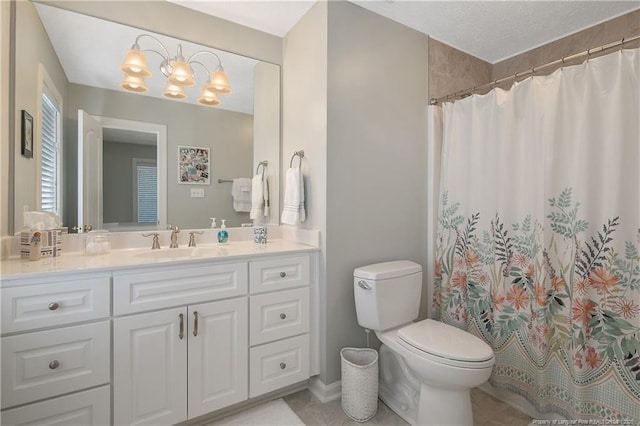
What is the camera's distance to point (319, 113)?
1.85m

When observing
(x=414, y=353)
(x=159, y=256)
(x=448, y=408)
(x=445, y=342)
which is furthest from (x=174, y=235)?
(x=448, y=408)

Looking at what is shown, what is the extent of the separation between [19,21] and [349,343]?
2.36 m

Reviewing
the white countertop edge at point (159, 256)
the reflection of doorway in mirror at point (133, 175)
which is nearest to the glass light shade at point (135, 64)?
the reflection of doorway in mirror at point (133, 175)

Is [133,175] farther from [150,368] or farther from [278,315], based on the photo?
[278,315]

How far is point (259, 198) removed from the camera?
7.11 ft

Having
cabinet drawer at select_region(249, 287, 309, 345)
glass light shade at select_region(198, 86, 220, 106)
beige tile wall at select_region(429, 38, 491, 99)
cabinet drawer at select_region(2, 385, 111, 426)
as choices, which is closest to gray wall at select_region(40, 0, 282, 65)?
glass light shade at select_region(198, 86, 220, 106)

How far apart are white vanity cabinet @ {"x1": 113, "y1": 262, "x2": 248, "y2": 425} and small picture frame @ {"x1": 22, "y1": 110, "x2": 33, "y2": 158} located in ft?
2.60

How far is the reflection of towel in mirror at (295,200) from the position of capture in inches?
74.5

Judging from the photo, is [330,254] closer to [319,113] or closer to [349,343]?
[349,343]

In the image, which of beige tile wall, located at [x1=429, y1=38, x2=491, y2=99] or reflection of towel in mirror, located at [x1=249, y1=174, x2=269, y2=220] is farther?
beige tile wall, located at [x1=429, y1=38, x2=491, y2=99]

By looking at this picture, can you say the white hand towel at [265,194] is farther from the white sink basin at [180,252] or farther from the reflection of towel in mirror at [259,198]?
the white sink basin at [180,252]

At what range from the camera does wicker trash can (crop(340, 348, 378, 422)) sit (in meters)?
1.65

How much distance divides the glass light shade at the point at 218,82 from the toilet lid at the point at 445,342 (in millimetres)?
1808

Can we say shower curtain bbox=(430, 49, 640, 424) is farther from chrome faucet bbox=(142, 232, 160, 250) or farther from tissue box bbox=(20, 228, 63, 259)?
tissue box bbox=(20, 228, 63, 259)
